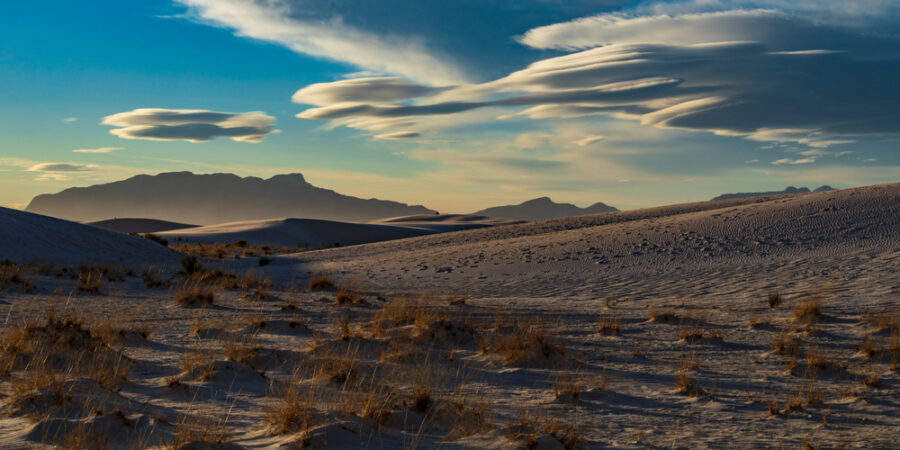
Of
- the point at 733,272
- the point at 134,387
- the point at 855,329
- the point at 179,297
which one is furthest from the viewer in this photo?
the point at 733,272

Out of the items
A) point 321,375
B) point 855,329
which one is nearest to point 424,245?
point 855,329

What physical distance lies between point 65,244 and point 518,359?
26.4 metres

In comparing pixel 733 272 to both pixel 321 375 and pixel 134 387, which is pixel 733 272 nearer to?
pixel 321 375

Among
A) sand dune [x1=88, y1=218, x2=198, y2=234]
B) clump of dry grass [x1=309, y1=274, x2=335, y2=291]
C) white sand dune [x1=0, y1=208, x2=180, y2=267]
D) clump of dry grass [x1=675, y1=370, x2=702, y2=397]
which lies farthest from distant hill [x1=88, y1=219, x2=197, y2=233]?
clump of dry grass [x1=675, y1=370, x2=702, y2=397]

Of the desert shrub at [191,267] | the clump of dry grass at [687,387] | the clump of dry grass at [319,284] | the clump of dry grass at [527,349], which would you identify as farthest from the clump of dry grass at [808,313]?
the desert shrub at [191,267]

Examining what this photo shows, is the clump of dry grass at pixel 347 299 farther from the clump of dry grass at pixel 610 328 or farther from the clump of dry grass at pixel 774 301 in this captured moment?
the clump of dry grass at pixel 774 301

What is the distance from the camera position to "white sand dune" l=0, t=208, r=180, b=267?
2639 centimetres

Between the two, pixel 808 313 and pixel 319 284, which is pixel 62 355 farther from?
pixel 319 284

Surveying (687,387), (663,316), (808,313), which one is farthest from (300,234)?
(687,387)

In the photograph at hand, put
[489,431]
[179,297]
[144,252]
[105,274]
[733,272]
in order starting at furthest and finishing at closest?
1. [144,252]
2. [105,274]
3. [733,272]
4. [179,297]
5. [489,431]

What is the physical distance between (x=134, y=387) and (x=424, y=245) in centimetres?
2608

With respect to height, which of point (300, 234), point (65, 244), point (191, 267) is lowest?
point (191, 267)

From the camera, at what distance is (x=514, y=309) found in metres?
14.9

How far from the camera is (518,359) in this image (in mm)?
8953
